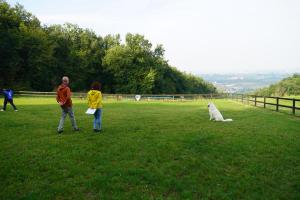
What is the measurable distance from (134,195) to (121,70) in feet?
215

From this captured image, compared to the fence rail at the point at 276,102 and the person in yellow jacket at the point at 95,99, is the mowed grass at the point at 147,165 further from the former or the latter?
the fence rail at the point at 276,102

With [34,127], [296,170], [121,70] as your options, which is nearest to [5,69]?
[121,70]

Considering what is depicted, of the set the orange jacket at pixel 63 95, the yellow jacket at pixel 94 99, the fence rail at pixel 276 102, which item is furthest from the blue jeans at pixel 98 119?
the fence rail at pixel 276 102

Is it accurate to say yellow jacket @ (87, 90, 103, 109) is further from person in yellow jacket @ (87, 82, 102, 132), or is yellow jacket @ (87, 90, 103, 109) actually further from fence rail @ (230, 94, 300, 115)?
fence rail @ (230, 94, 300, 115)

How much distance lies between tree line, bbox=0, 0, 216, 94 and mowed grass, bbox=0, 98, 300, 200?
47.8 metres

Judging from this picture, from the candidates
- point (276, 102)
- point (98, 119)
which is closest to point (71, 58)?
point (276, 102)

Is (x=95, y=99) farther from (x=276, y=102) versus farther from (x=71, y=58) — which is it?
(x=71, y=58)

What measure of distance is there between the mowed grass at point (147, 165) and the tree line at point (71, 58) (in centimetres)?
4782

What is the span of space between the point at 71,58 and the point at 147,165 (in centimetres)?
6441

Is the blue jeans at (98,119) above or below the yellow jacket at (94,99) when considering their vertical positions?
below

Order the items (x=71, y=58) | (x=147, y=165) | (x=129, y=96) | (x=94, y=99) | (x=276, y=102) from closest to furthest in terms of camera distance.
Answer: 1. (x=147, y=165)
2. (x=94, y=99)
3. (x=276, y=102)
4. (x=129, y=96)
5. (x=71, y=58)

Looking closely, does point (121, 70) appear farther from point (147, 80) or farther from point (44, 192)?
point (44, 192)

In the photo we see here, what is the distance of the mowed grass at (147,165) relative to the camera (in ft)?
21.2

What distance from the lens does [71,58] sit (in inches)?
2704
